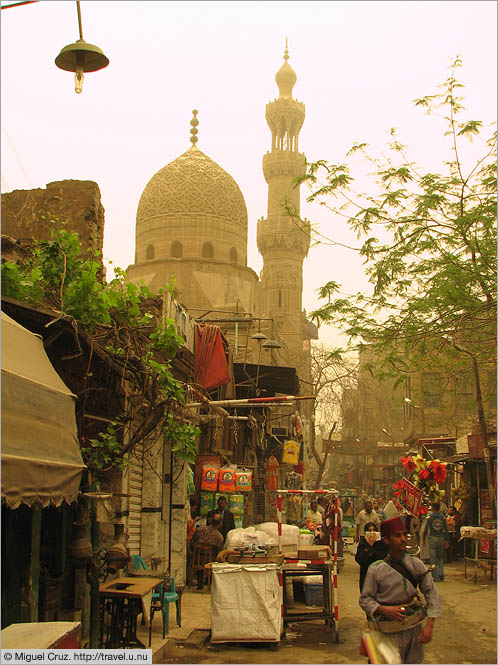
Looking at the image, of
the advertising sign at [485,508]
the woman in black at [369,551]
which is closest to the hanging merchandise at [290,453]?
the advertising sign at [485,508]

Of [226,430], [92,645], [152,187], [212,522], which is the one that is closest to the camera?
[92,645]

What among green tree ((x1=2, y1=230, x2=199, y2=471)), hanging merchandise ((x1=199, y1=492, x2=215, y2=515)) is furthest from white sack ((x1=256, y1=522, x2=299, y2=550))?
hanging merchandise ((x1=199, y1=492, x2=215, y2=515))

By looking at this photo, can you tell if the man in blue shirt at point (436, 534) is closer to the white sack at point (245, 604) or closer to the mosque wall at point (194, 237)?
the white sack at point (245, 604)

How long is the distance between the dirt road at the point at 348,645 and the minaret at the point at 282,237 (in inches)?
1907

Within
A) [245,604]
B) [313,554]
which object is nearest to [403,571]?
[245,604]

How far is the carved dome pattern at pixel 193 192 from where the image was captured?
34188mm

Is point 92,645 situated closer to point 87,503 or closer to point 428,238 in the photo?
point 87,503

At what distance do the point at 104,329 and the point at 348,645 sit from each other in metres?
4.69

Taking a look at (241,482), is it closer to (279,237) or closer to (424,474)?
(424,474)

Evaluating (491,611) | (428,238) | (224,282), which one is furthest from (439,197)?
(224,282)

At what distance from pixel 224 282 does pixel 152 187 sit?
6071 millimetres

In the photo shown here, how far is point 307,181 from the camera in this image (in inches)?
491

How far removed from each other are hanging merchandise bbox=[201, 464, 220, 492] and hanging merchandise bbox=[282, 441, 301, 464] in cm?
938

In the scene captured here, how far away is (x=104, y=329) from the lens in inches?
333
